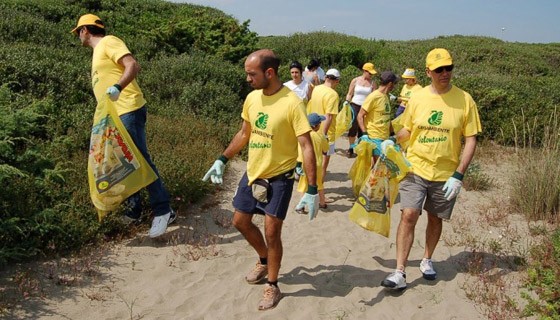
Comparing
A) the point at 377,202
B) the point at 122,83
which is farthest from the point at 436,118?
the point at 122,83

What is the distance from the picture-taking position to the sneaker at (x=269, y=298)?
415cm

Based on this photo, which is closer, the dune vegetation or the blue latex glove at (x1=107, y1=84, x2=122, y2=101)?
the blue latex glove at (x1=107, y1=84, x2=122, y2=101)

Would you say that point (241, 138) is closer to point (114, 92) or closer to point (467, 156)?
point (114, 92)

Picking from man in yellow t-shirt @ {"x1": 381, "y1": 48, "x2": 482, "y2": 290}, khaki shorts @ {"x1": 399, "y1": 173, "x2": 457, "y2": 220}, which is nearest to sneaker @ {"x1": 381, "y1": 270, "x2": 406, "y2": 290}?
man in yellow t-shirt @ {"x1": 381, "y1": 48, "x2": 482, "y2": 290}

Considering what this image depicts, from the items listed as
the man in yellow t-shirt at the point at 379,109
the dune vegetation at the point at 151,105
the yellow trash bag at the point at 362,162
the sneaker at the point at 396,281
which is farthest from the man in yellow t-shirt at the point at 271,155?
the man in yellow t-shirt at the point at 379,109

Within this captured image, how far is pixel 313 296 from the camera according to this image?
14.5 feet

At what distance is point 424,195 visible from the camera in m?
4.55

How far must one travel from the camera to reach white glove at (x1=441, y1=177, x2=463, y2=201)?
4.29 m

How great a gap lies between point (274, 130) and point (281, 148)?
161mm

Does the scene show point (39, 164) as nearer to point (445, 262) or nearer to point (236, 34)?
point (445, 262)

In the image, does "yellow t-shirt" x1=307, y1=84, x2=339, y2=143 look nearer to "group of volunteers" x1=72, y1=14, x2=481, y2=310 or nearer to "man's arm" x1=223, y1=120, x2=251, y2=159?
"group of volunteers" x1=72, y1=14, x2=481, y2=310

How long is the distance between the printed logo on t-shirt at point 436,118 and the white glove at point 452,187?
51cm

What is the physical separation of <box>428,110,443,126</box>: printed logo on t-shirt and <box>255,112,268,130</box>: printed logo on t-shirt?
1524 millimetres

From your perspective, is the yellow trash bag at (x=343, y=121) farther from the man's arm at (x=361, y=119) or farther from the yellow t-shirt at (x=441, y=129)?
the yellow t-shirt at (x=441, y=129)
